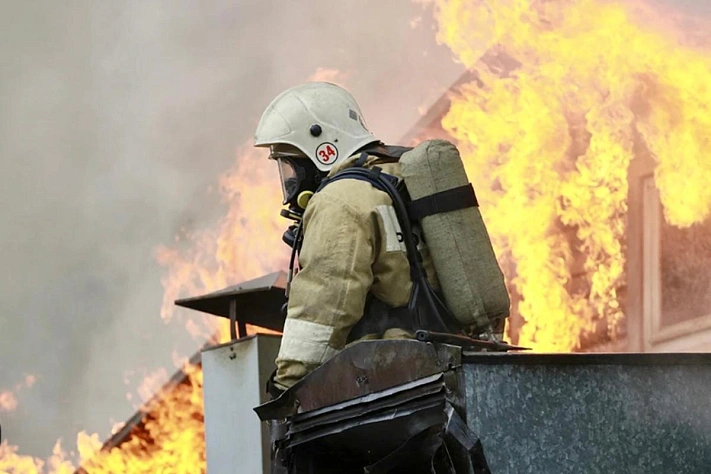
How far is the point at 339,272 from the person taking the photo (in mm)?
4035

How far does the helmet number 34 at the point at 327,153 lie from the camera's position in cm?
484

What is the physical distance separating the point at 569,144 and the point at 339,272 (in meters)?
4.00

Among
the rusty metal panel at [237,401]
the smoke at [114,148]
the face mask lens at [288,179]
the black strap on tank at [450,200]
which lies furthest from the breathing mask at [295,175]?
the smoke at [114,148]

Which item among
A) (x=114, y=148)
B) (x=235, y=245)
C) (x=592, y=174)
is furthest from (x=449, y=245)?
(x=114, y=148)

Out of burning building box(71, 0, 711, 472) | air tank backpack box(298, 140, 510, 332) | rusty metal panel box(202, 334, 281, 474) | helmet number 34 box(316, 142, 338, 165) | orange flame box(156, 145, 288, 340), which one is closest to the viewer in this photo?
air tank backpack box(298, 140, 510, 332)

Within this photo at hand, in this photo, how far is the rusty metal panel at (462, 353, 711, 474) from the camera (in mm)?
3256

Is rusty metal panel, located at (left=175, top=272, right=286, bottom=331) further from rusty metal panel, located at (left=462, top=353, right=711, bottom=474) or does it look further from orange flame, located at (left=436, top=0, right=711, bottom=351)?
rusty metal panel, located at (left=462, top=353, right=711, bottom=474)

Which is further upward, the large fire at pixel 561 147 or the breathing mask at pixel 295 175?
the large fire at pixel 561 147

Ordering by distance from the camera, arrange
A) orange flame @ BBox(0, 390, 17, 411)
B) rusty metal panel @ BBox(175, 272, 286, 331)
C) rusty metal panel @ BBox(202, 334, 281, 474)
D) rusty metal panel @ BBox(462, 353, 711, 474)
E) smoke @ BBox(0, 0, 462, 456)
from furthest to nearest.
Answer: orange flame @ BBox(0, 390, 17, 411) → smoke @ BBox(0, 0, 462, 456) → rusty metal panel @ BBox(175, 272, 286, 331) → rusty metal panel @ BBox(202, 334, 281, 474) → rusty metal panel @ BBox(462, 353, 711, 474)

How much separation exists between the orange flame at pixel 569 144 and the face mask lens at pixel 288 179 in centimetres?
296

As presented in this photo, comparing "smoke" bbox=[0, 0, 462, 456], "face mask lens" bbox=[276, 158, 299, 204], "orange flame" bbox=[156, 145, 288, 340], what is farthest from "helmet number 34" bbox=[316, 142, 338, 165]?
"smoke" bbox=[0, 0, 462, 456]

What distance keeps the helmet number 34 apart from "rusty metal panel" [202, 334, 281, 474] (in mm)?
1484

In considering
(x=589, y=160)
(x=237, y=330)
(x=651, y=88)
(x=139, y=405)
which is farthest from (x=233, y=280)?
(x=651, y=88)

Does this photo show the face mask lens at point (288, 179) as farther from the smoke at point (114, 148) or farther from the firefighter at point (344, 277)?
the smoke at point (114, 148)
